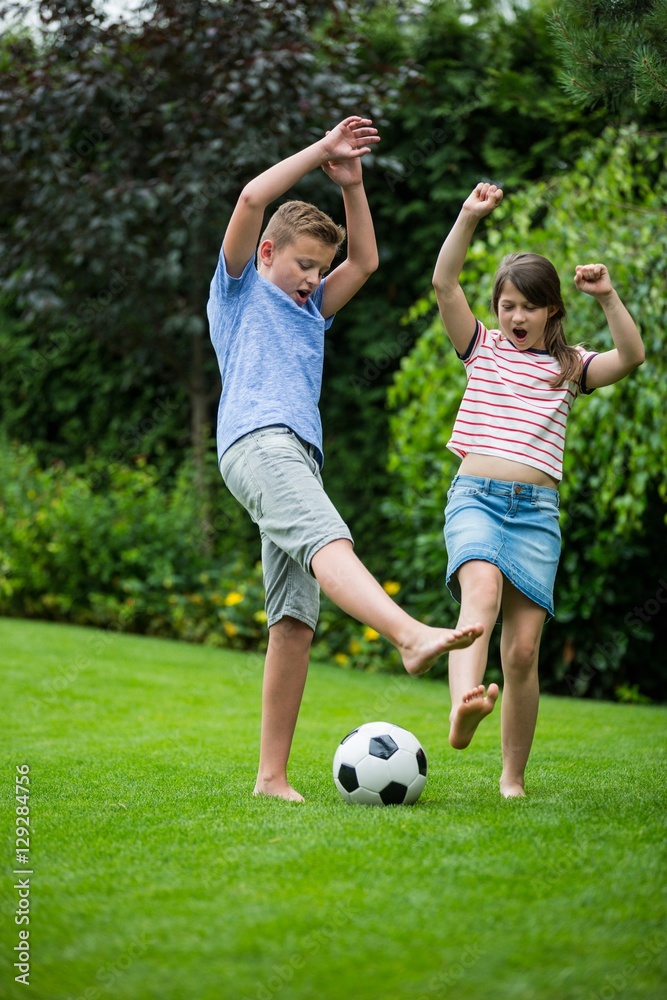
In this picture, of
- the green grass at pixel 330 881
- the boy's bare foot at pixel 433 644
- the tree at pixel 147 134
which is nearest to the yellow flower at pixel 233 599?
the tree at pixel 147 134

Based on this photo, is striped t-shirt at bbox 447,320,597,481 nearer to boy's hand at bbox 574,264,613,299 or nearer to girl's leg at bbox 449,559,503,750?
boy's hand at bbox 574,264,613,299

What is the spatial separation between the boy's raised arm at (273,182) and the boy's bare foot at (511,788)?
156cm

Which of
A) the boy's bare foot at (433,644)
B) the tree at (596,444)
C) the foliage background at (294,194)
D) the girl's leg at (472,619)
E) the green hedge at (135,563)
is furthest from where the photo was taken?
the green hedge at (135,563)

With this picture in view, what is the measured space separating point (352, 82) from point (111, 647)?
166 inches

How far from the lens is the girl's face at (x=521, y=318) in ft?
8.98

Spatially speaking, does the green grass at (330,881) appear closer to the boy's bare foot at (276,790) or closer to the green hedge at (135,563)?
the boy's bare foot at (276,790)

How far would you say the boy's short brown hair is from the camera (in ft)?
8.76

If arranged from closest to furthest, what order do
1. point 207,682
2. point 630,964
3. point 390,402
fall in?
point 630,964
point 207,682
point 390,402

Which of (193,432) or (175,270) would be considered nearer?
(175,270)

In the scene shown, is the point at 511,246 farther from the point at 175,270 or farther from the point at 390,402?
the point at 175,270

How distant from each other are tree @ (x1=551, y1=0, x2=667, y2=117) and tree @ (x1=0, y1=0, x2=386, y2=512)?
3647 mm

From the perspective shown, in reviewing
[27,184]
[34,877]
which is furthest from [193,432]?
[34,877]

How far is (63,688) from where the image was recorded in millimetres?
4863

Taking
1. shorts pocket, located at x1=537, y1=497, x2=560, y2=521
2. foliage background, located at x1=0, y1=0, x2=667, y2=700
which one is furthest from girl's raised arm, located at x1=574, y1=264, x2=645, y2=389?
foliage background, located at x1=0, y1=0, x2=667, y2=700
